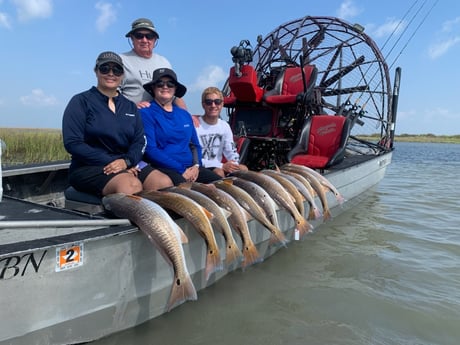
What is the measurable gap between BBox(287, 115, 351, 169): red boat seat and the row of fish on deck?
2276 mm

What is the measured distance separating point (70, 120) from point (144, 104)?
930mm

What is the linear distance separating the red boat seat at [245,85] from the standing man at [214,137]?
8.64 feet

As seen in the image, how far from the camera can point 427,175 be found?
45.6 ft

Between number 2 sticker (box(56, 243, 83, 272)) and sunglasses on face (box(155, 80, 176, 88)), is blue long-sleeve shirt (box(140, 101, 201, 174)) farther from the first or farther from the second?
number 2 sticker (box(56, 243, 83, 272))

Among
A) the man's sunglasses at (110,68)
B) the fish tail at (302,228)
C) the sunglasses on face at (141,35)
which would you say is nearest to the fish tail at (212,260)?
the fish tail at (302,228)

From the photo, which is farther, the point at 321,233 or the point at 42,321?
the point at 321,233

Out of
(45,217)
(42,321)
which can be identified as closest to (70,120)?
(45,217)

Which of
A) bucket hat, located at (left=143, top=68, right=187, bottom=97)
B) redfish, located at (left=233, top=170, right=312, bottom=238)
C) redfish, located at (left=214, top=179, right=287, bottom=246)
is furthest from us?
redfish, located at (left=233, top=170, right=312, bottom=238)

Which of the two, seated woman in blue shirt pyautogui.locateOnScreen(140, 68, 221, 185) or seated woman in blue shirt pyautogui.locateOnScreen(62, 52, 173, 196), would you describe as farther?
seated woman in blue shirt pyautogui.locateOnScreen(140, 68, 221, 185)

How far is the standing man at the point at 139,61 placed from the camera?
4121mm

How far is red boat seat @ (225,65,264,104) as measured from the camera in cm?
724

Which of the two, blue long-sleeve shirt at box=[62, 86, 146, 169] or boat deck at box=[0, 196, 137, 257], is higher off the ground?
blue long-sleeve shirt at box=[62, 86, 146, 169]

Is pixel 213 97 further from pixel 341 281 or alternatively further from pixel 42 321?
pixel 42 321

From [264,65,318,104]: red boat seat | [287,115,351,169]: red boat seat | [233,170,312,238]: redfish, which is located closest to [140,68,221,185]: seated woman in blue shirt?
[233,170,312,238]: redfish
